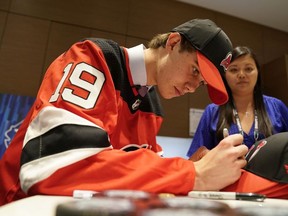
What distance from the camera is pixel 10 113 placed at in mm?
2037

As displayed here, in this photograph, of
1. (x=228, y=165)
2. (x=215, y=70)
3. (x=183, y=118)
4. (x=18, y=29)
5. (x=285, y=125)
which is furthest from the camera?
(x=183, y=118)

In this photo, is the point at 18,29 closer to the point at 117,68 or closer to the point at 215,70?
the point at 117,68

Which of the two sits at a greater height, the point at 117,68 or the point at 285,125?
the point at 117,68

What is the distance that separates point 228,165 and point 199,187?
9 centimetres

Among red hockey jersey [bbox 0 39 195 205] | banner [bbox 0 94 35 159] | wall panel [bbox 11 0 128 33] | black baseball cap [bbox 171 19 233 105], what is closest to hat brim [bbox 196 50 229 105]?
black baseball cap [bbox 171 19 233 105]

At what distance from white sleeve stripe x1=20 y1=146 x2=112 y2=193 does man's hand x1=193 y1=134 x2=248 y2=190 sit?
0.25 meters

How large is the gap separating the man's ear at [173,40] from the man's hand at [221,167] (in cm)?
40

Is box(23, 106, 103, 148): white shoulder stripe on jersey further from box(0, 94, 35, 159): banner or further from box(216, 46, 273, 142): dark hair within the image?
box(0, 94, 35, 159): banner

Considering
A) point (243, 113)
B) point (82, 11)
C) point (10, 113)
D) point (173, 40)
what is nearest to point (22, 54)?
point (10, 113)

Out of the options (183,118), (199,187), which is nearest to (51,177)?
(199,187)

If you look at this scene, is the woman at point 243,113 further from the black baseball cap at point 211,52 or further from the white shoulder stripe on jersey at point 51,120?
the white shoulder stripe on jersey at point 51,120

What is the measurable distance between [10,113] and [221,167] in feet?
6.47

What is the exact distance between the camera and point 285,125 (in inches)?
47.4

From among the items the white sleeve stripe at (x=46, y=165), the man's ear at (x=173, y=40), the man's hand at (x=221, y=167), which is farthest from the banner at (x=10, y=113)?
the man's hand at (x=221, y=167)
